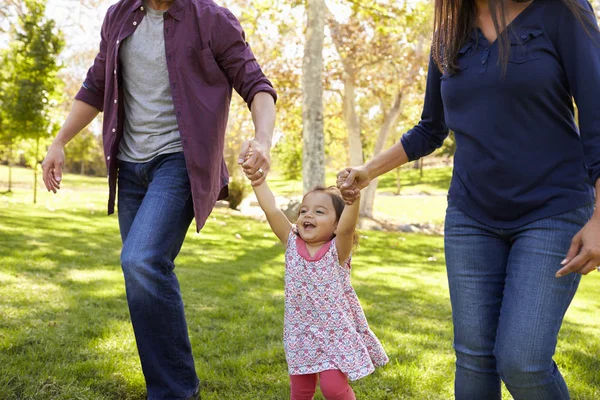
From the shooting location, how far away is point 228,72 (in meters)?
3.12

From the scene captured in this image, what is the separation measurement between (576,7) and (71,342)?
3.67 meters

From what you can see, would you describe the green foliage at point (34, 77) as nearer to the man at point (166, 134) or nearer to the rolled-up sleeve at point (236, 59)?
the man at point (166, 134)

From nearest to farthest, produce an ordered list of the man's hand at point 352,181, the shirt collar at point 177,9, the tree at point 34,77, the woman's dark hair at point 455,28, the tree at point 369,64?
the woman's dark hair at point 455,28 < the man's hand at point 352,181 < the shirt collar at point 177,9 < the tree at point 34,77 < the tree at point 369,64

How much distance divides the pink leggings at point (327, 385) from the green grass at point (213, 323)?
0.64 metres

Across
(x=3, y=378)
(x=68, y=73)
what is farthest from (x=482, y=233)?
(x=68, y=73)

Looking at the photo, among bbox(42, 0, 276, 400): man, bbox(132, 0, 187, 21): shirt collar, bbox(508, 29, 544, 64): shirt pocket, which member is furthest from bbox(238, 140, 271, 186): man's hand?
bbox(508, 29, 544, 64): shirt pocket

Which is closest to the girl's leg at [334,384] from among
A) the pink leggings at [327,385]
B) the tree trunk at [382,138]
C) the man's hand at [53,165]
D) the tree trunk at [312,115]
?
the pink leggings at [327,385]

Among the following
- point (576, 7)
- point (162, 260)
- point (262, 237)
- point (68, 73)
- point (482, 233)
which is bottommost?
point (262, 237)

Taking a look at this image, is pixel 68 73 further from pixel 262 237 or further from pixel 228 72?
pixel 228 72

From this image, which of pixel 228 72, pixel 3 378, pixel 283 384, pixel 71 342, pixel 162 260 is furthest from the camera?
pixel 71 342

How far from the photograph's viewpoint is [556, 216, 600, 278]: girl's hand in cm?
196

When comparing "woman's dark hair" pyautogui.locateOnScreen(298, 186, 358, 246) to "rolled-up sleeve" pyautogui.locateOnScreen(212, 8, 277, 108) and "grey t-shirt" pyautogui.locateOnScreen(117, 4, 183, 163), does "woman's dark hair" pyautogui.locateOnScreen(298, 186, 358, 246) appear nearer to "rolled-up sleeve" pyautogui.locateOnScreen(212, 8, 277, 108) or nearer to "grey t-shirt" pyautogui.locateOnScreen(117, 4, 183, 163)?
"rolled-up sleeve" pyautogui.locateOnScreen(212, 8, 277, 108)

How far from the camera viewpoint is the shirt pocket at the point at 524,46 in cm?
216

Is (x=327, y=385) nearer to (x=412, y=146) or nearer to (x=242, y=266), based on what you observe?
(x=412, y=146)
